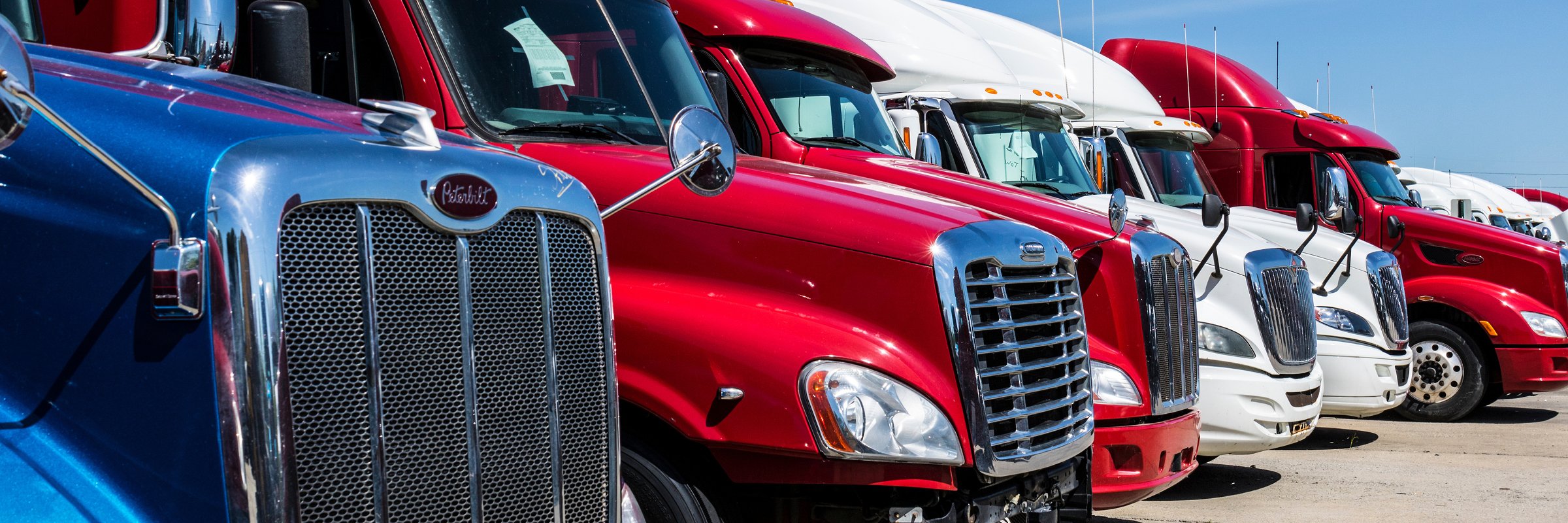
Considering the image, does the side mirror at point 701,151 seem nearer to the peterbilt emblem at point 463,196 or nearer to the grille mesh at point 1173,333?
the peterbilt emblem at point 463,196

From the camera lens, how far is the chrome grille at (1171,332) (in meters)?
→ 5.73

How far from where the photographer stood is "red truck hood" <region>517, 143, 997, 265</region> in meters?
4.17

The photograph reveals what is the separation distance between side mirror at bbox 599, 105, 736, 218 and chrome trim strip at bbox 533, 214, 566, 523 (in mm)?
656

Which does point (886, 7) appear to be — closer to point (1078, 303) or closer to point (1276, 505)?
point (1276, 505)

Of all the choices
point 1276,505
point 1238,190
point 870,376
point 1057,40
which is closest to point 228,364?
point 870,376

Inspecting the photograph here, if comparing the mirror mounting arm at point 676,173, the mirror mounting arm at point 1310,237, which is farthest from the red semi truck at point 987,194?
the mirror mounting arm at point 1310,237

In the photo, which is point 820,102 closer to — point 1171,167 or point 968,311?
point 968,311

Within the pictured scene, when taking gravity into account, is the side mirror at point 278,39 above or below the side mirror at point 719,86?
above

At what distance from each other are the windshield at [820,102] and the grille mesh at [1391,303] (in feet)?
14.4

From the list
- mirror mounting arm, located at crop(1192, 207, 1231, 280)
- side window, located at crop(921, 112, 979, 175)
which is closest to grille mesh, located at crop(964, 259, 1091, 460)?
mirror mounting arm, located at crop(1192, 207, 1231, 280)

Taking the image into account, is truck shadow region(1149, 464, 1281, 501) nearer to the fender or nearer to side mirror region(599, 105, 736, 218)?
the fender

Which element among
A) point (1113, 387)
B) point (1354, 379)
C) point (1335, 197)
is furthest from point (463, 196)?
point (1335, 197)

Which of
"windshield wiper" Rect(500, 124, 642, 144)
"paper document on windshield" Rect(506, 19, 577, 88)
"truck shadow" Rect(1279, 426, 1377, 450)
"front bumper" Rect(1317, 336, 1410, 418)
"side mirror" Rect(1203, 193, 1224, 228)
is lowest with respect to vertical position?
"truck shadow" Rect(1279, 426, 1377, 450)

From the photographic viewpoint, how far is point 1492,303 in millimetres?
11727
